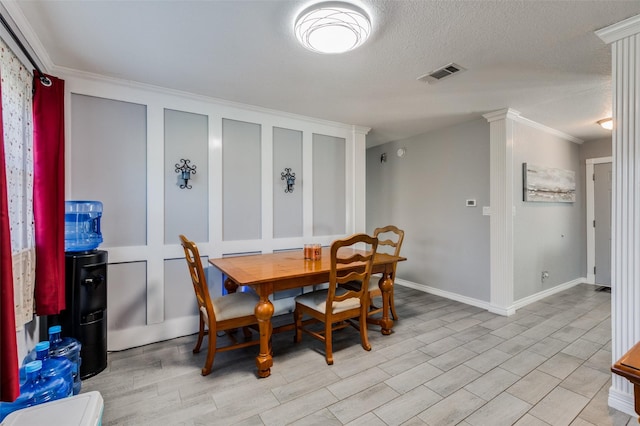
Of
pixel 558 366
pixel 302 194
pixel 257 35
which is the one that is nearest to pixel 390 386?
Answer: pixel 558 366

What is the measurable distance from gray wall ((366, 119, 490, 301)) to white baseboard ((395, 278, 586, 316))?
6 cm

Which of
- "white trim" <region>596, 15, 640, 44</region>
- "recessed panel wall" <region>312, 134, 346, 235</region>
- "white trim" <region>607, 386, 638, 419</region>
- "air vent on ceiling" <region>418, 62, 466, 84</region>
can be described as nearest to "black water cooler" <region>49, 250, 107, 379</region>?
"recessed panel wall" <region>312, 134, 346, 235</region>

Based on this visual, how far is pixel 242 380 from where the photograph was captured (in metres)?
2.12

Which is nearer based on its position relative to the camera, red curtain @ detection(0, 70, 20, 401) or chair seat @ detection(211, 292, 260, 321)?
red curtain @ detection(0, 70, 20, 401)

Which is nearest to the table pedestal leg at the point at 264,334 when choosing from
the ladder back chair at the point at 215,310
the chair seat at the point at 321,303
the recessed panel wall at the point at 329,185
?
the ladder back chair at the point at 215,310

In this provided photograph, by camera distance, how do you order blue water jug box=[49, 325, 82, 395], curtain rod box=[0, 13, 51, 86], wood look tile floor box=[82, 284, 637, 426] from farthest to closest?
1. blue water jug box=[49, 325, 82, 395]
2. wood look tile floor box=[82, 284, 637, 426]
3. curtain rod box=[0, 13, 51, 86]

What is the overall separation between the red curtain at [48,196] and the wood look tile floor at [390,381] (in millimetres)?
747

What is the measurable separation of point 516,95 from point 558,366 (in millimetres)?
2536

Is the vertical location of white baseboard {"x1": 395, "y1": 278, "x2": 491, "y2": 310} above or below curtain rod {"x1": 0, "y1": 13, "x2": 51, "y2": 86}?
below

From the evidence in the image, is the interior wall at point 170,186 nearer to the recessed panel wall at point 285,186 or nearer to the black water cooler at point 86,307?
the recessed panel wall at point 285,186

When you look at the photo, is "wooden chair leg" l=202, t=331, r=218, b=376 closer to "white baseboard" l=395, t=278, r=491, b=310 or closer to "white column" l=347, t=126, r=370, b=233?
"white column" l=347, t=126, r=370, b=233

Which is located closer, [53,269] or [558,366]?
[53,269]

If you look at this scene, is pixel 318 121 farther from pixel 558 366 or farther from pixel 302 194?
pixel 558 366

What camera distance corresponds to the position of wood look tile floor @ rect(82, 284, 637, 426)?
5.74 feet
